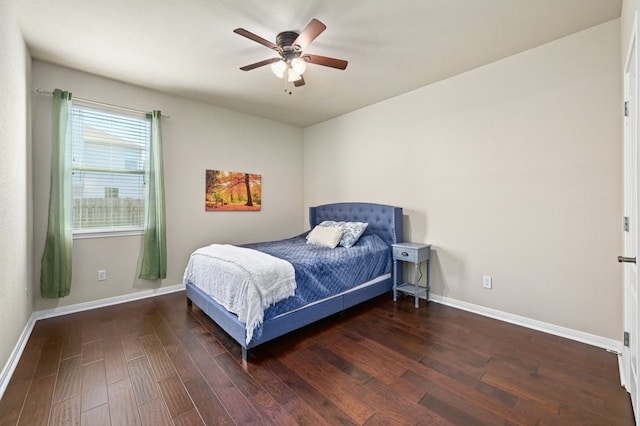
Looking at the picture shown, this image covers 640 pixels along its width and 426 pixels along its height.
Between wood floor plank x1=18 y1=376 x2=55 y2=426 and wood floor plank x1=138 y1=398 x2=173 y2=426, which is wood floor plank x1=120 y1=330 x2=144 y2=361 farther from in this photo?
wood floor plank x1=138 y1=398 x2=173 y2=426

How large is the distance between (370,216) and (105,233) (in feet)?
11.2

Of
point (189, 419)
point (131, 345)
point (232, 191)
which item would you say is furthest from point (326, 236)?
point (189, 419)

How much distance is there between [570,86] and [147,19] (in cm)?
371

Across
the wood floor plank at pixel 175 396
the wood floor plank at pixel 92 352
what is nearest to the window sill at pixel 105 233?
the wood floor plank at pixel 92 352

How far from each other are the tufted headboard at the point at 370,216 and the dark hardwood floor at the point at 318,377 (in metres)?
1.23

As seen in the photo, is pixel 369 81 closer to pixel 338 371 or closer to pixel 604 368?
pixel 338 371

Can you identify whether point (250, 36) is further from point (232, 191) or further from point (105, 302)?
point (105, 302)

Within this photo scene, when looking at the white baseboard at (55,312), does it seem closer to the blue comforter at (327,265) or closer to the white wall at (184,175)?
the white wall at (184,175)

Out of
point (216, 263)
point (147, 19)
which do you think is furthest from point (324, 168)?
point (147, 19)

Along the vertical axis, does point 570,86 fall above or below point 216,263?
above

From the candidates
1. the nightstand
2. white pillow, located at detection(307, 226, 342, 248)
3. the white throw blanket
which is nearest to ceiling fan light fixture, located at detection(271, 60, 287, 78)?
the white throw blanket

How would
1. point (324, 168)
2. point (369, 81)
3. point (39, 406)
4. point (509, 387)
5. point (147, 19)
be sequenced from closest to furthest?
point (39, 406), point (509, 387), point (147, 19), point (369, 81), point (324, 168)

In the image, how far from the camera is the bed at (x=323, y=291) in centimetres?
228

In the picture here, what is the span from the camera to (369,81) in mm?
3365
